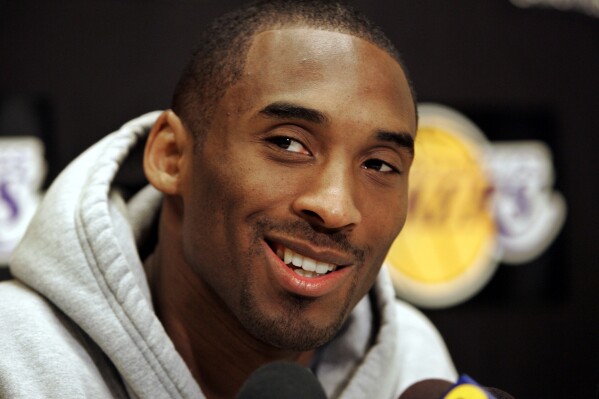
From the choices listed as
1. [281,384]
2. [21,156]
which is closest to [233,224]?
[281,384]

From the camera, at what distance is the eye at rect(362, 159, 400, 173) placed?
97 cm

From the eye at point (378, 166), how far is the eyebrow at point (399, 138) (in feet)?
0.10

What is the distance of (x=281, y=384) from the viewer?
1.96 feet

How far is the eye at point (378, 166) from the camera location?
38.0 inches

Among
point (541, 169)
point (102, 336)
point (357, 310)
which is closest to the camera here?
point (102, 336)

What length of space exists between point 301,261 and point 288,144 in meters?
0.15

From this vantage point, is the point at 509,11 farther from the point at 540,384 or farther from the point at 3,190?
the point at 3,190

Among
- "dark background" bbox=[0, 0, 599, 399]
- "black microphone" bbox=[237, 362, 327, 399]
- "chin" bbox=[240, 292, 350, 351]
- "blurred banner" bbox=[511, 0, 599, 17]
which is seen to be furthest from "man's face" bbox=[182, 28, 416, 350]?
"blurred banner" bbox=[511, 0, 599, 17]

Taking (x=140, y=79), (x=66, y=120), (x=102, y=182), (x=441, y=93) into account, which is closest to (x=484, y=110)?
(x=441, y=93)

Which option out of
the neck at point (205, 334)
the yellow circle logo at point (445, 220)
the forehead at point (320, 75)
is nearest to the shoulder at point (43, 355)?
the neck at point (205, 334)

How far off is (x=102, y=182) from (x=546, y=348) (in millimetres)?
1880

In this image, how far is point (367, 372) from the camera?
1.13 meters

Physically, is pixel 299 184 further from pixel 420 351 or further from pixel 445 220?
pixel 445 220

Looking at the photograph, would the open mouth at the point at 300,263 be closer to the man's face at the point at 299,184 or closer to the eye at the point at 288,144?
the man's face at the point at 299,184
